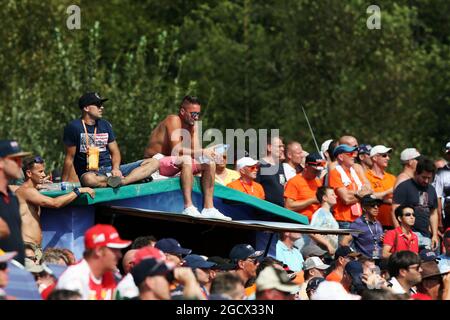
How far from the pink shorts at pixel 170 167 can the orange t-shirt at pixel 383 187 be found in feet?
11.5

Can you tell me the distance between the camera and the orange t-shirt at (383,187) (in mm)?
18609

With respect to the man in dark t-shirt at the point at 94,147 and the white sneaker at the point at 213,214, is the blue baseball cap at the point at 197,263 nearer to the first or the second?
the white sneaker at the point at 213,214

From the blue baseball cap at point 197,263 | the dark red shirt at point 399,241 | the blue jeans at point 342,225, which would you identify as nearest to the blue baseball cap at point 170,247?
the blue baseball cap at point 197,263

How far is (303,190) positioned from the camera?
711 inches

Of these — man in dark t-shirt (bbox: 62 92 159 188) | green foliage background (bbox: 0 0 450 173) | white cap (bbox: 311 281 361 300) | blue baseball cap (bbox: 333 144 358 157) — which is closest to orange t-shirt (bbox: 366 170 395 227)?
blue baseball cap (bbox: 333 144 358 157)

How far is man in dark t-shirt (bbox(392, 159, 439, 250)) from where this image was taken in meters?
17.8

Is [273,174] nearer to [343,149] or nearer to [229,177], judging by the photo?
[229,177]

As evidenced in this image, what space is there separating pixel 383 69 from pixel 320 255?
1687cm

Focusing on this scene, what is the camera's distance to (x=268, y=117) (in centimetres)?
3800

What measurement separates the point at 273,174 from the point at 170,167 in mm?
2150

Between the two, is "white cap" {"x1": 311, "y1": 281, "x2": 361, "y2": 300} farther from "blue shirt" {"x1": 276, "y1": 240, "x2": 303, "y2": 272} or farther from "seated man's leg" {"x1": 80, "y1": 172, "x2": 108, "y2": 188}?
"blue shirt" {"x1": 276, "y1": 240, "x2": 303, "y2": 272}

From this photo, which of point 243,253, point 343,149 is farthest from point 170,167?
point 343,149

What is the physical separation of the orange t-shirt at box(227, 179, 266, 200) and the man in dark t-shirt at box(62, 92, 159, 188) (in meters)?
1.89
